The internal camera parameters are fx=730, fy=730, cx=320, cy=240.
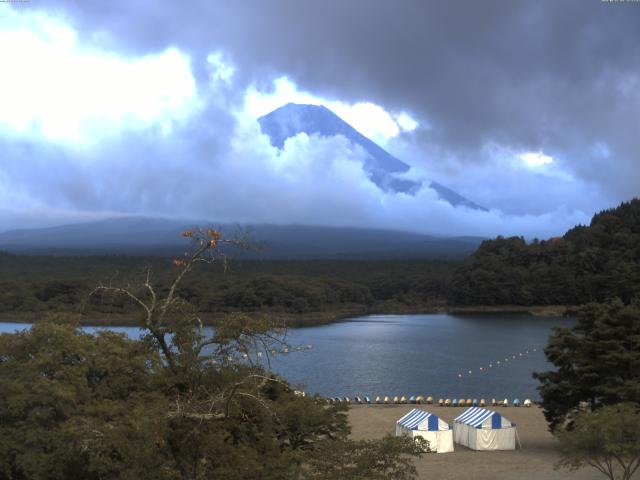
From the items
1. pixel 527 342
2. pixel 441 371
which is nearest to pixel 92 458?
pixel 441 371

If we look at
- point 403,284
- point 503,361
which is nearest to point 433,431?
point 503,361

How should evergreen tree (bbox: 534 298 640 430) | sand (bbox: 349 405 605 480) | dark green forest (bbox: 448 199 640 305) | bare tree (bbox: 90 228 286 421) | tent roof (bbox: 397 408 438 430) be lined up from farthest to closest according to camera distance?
1. dark green forest (bbox: 448 199 640 305)
2. tent roof (bbox: 397 408 438 430)
3. evergreen tree (bbox: 534 298 640 430)
4. sand (bbox: 349 405 605 480)
5. bare tree (bbox: 90 228 286 421)

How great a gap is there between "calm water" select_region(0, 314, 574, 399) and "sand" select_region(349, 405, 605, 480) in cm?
430

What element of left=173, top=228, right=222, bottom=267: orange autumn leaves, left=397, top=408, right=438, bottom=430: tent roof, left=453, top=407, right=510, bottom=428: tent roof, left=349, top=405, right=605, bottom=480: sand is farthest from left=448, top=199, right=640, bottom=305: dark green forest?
left=173, top=228, right=222, bottom=267: orange autumn leaves

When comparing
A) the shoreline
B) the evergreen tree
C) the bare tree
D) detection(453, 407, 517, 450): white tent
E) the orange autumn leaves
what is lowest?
the shoreline

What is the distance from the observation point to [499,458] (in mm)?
19609

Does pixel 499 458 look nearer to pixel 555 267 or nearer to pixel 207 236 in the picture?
pixel 207 236

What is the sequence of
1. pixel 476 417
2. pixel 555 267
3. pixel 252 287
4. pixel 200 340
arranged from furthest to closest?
pixel 555 267 → pixel 252 287 → pixel 476 417 → pixel 200 340

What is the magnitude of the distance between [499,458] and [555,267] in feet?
230

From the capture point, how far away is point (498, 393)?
3556cm

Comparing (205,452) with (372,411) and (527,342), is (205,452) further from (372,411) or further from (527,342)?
(527,342)

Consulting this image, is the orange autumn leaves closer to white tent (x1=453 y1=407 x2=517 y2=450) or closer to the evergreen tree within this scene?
the evergreen tree

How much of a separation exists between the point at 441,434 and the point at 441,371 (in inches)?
849

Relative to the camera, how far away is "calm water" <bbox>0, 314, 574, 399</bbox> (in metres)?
37.2
